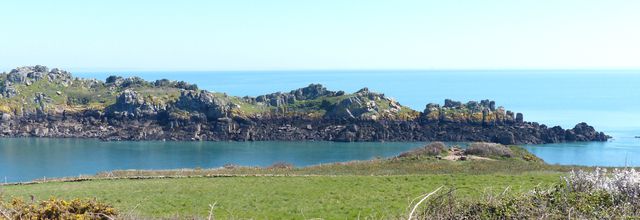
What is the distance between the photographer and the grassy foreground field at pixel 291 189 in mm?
22453

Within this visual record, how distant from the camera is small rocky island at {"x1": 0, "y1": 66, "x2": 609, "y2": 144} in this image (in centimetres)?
11575

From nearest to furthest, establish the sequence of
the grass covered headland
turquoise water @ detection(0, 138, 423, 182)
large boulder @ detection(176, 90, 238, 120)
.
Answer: the grass covered headland < turquoise water @ detection(0, 138, 423, 182) < large boulder @ detection(176, 90, 238, 120)

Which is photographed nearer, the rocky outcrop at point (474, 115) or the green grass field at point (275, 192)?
the green grass field at point (275, 192)

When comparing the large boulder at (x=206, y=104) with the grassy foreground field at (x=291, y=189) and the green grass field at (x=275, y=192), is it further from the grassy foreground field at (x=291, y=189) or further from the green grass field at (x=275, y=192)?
the green grass field at (x=275, y=192)

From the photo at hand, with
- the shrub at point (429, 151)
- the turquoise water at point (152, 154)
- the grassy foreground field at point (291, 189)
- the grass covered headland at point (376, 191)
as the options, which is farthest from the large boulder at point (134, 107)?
the shrub at point (429, 151)

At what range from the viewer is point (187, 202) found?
84.9ft

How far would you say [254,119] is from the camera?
123438 millimetres

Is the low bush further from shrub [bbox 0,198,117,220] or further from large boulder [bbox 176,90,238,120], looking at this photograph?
large boulder [bbox 176,90,238,120]

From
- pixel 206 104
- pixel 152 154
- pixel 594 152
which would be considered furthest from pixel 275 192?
pixel 206 104

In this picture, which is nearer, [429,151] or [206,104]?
[429,151]

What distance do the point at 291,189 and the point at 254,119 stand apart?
95286mm

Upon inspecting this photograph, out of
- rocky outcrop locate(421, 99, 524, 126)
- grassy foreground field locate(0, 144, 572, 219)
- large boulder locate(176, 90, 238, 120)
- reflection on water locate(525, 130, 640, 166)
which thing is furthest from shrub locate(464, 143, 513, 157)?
large boulder locate(176, 90, 238, 120)

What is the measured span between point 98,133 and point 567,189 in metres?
119

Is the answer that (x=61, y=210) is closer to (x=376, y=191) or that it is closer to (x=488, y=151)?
(x=376, y=191)
